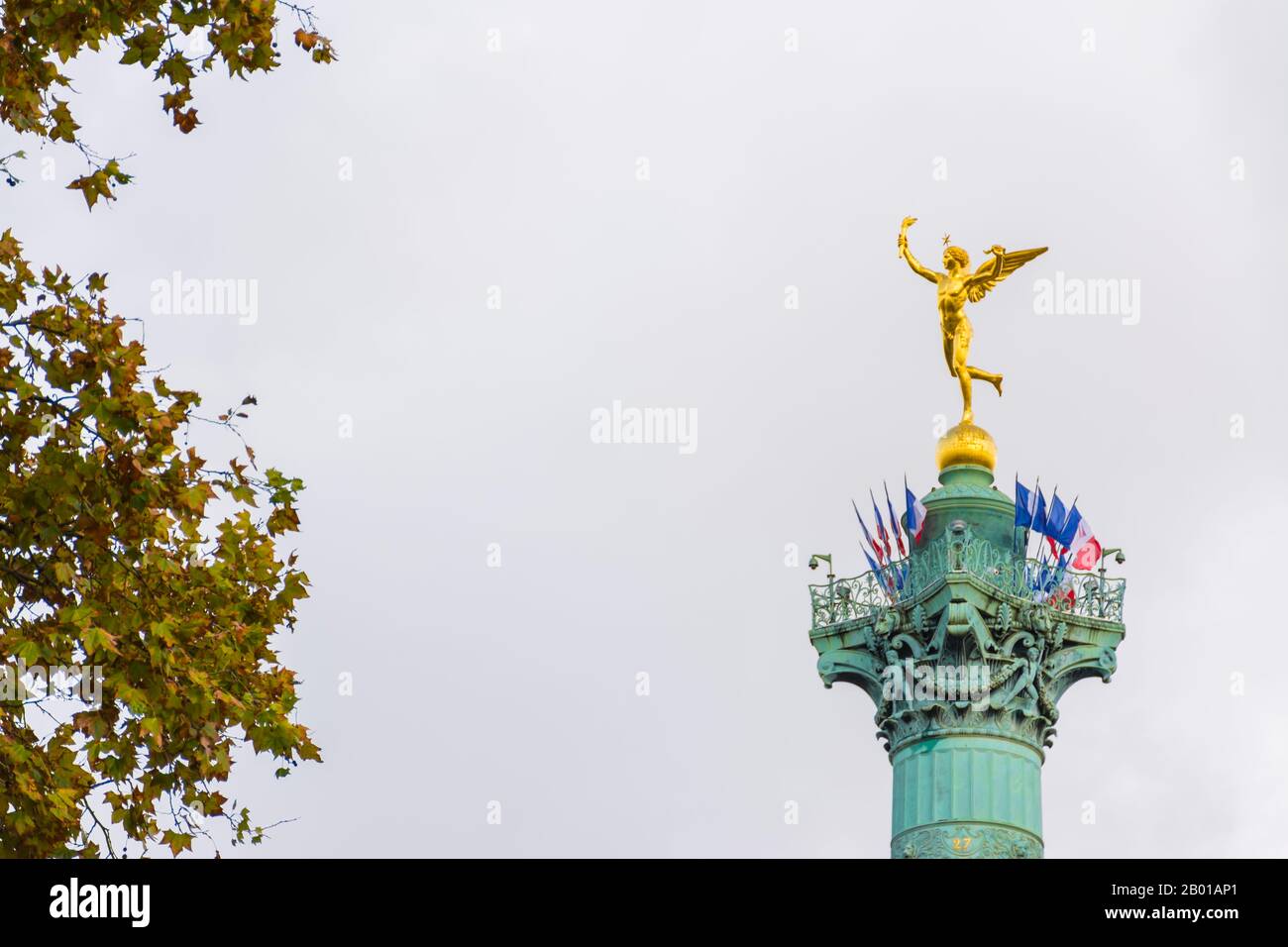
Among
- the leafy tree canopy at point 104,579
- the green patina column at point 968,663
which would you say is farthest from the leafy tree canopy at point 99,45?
the green patina column at point 968,663

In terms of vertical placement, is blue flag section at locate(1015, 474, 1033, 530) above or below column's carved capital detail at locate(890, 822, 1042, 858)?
above

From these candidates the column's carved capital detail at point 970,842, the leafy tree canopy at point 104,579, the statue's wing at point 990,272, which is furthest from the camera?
the statue's wing at point 990,272

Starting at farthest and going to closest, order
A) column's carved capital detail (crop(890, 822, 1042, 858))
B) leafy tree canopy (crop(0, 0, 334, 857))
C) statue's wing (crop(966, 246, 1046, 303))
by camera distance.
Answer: statue's wing (crop(966, 246, 1046, 303)) → column's carved capital detail (crop(890, 822, 1042, 858)) → leafy tree canopy (crop(0, 0, 334, 857))

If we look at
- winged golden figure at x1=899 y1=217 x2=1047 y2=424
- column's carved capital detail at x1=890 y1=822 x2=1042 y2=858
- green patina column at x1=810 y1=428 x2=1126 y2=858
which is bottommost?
column's carved capital detail at x1=890 y1=822 x2=1042 y2=858

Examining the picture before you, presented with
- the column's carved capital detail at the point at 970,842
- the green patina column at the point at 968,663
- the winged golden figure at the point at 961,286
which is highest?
the winged golden figure at the point at 961,286

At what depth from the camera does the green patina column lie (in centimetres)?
4209

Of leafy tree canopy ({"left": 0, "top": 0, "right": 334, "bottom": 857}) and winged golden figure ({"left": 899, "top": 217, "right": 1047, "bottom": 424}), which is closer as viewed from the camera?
leafy tree canopy ({"left": 0, "top": 0, "right": 334, "bottom": 857})

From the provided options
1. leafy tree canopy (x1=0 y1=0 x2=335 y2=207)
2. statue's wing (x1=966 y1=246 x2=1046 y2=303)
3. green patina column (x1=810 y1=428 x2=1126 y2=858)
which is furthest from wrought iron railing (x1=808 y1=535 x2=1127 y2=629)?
leafy tree canopy (x1=0 y1=0 x2=335 y2=207)

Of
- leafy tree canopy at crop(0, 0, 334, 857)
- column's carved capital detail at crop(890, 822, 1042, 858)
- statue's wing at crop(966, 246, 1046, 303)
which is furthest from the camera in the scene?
statue's wing at crop(966, 246, 1046, 303)

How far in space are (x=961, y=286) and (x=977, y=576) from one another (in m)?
6.34

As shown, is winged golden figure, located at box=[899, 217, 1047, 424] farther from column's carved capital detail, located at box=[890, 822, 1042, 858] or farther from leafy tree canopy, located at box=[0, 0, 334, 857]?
leafy tree canopy, located at box=[0, 0, 334, 857]

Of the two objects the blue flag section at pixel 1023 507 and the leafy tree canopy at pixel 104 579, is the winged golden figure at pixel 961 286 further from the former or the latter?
the leafy tree canopy at pixel 104 579

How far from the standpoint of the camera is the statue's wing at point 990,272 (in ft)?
154
